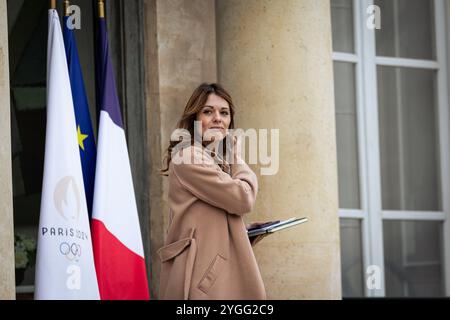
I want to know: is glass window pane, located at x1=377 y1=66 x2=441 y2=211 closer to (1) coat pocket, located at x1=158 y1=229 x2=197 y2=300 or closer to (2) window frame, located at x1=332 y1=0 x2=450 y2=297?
(2) window frame, located at x1=332 y1=0 x2=450 y2=297

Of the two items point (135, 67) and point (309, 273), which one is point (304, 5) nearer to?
point (135, 67)

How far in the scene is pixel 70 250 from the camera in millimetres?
8398

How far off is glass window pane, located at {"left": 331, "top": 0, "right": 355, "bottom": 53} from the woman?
10.4ft

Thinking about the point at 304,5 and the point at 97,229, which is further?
the point at 304,5

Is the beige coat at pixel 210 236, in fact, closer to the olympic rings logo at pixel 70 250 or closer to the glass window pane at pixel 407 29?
the olympic rings logo at pixel 70 250

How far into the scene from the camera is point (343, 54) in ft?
34.4

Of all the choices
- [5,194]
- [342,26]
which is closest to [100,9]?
[5,194]

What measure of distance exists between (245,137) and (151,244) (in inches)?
43.9

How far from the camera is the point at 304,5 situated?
9.54 metres

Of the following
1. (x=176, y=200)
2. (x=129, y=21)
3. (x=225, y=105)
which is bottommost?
(x=176, y=200)

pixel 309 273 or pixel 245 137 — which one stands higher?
pixel 245 137
